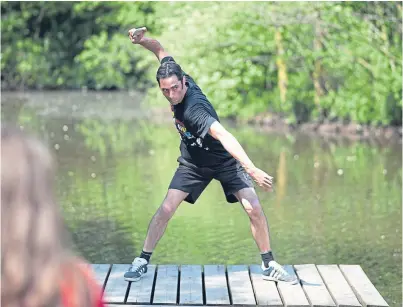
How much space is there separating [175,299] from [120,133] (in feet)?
43.5

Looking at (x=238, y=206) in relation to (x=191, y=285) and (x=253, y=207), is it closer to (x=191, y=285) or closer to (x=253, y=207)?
(x=253, y=207)

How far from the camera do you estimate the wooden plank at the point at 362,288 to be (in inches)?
234

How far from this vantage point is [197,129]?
621cm

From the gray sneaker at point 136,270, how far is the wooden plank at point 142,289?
35mm

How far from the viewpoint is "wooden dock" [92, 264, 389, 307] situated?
5.91m

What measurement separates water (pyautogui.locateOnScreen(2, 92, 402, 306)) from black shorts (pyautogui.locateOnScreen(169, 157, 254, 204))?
157 centimetres

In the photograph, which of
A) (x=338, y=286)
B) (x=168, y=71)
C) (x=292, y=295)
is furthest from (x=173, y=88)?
(x=338, y=286)

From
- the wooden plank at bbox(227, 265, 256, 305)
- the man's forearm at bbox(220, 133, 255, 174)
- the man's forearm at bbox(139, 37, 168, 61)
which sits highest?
the man's forearm at bbox(139, 37, 168, 61)

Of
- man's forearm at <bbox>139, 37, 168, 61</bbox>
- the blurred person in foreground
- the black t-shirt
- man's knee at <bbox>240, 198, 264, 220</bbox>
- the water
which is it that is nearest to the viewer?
the blurred person in foreground

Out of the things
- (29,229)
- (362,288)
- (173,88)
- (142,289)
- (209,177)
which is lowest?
(362,288)

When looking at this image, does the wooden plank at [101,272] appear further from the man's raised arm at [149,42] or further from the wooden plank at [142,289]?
the man's raised arm at [149,42]

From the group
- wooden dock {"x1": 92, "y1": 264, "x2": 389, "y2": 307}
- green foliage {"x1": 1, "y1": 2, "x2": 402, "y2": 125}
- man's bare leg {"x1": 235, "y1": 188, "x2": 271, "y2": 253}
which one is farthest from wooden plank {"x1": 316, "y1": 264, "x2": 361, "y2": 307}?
green foliage {"x1": 1, "y1": 2, "x2": 402, "y2": 125}

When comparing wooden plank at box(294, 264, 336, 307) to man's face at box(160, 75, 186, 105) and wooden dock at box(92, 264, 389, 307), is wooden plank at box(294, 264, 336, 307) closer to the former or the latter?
wooden dock at box(92, 264, 389, 307)

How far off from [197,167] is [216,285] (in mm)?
852
